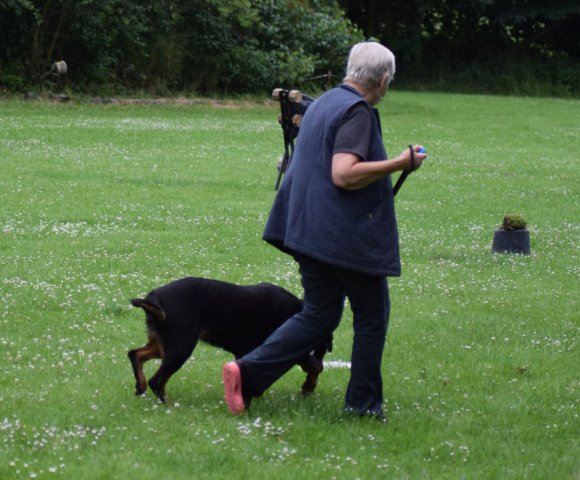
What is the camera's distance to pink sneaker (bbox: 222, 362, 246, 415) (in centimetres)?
629

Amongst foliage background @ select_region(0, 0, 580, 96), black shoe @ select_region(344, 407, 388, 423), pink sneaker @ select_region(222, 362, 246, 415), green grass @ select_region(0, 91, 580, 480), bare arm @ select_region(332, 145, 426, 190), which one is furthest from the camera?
foliage background @ select_region(0, 0, 580, 96)

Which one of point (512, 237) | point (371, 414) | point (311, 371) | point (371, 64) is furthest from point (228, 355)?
point (512, 237)

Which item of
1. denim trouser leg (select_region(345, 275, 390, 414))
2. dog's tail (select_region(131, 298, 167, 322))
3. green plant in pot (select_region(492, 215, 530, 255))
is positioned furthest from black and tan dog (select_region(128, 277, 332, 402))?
green plant in pot (select_region(492, 215, 530, 255))

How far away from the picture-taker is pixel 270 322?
6926 millimetres

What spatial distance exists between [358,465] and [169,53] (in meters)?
27.8

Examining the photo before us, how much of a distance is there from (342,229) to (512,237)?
21.8 feet

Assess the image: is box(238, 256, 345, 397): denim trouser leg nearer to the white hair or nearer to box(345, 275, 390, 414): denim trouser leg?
box(345, 275, 390, 414): denim trouser leg

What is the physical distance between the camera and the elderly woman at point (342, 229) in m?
6.04

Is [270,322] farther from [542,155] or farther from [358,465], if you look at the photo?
[542,155]

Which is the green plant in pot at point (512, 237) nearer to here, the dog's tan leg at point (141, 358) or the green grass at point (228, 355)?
the green grass at point (228, 355)

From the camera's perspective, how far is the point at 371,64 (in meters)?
6.08

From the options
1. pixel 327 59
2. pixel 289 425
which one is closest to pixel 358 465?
pixel 289 425

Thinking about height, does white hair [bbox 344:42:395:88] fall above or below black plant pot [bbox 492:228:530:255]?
above

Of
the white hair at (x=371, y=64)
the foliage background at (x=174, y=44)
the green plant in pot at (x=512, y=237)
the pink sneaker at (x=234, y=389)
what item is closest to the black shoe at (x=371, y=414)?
the pink sneaker at (x=234, y=389)
